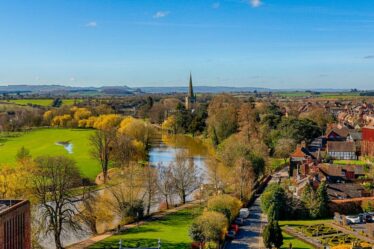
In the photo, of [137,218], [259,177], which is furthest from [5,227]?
[259,177]

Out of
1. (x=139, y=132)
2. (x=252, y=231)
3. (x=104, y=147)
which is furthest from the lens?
(x=139, y=132)

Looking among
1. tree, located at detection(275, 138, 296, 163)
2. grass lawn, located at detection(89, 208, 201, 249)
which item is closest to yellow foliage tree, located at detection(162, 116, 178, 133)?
tree, located at detection(275, 138, 296, 163)

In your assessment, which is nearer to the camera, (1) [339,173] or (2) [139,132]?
(1) [339,173]

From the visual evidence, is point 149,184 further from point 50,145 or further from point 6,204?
point 50,145

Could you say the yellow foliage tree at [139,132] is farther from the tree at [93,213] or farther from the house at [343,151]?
the tree at [93,213]

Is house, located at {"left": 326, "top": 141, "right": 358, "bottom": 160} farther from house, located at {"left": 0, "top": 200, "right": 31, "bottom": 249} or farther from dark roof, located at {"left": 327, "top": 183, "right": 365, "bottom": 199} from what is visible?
house, located at {"left": 0, "top": 200, "right": 31, "bottom": 249}

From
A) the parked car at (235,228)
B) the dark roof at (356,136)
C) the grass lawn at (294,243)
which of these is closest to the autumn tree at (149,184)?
the parked car at (235,228)

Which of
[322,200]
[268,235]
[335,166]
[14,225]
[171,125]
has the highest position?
[14,225]

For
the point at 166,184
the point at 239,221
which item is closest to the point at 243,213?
the point at 239,221
